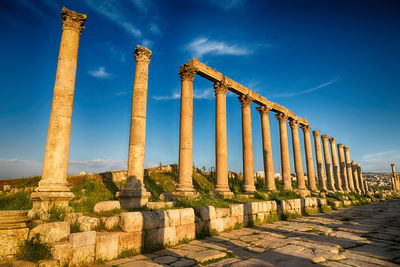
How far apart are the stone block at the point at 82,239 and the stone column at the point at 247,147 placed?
12728mm

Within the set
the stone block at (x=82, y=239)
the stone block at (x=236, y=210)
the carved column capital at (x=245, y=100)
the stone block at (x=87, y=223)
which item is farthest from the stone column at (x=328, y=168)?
the stone block at (x=82, y=239)

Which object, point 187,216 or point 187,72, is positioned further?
point 187,72

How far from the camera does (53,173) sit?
8.02 m

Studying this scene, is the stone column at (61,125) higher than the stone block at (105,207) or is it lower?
higher

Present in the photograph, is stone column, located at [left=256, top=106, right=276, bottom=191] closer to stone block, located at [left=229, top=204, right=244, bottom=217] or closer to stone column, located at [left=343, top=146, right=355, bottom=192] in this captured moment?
stone block, located at [left=229, top=204, right=244, bottom=217]

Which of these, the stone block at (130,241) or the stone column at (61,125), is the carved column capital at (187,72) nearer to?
the stone column at (61,125)

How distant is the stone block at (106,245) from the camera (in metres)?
5.68

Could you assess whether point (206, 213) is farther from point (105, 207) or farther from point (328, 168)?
point (328, 168)

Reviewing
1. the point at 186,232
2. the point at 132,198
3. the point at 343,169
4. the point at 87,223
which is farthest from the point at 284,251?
the point at 343,169

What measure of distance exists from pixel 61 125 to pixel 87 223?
393 cm

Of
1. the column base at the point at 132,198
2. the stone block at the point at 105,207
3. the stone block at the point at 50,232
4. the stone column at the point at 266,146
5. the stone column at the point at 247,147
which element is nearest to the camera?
the stone block at the point at 50,232

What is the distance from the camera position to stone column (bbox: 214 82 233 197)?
15.1m

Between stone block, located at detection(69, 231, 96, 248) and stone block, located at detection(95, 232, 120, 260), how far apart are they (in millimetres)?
143

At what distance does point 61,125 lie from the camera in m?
8.45
